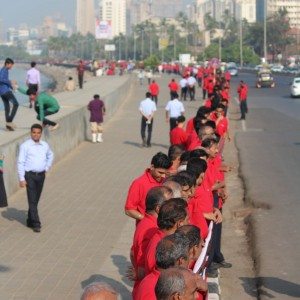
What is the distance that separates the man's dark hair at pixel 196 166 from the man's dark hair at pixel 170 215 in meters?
2.04

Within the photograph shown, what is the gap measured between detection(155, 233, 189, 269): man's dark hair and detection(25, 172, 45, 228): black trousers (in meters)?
6.92

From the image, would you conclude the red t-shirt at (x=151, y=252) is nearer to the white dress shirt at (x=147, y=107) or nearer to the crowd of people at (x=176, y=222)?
the crowd of people at (x=176, y=222)

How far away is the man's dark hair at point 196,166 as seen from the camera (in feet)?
28.8

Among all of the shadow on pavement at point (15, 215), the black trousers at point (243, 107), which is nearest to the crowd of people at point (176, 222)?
the shadow on pavement at point (15, 215)

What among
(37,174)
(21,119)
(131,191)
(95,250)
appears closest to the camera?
(131,191)

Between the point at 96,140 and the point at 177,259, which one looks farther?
the point at 96,140

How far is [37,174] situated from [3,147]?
9.85 feet

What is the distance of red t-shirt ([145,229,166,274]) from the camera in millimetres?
6266

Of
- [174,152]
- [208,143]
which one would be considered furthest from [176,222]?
[208,143]

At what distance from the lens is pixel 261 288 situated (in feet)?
32.2

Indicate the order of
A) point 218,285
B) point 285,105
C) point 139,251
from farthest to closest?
point 285,105, point 218,285, point 139,251

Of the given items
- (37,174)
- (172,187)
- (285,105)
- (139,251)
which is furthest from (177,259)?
(285,105)

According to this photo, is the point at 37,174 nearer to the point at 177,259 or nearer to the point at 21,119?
the point at 177,259

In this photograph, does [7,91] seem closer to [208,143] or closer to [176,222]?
[208,143]
